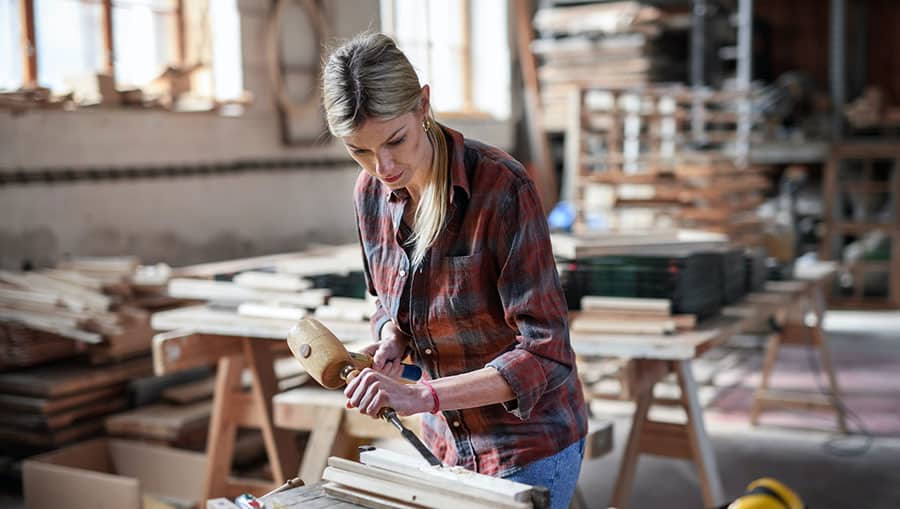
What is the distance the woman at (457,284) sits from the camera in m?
1.70

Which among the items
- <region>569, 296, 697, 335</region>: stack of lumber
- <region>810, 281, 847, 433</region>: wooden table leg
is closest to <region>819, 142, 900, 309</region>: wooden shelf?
<region>810, 281, 847, 433</region>: wooden table leg

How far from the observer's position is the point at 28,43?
5156 millimetres

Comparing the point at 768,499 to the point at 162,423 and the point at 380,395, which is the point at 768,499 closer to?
the point at 380,395

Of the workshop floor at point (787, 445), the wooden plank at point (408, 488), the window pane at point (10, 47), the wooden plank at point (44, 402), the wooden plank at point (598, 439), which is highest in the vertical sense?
the window pane at point (10, 47)

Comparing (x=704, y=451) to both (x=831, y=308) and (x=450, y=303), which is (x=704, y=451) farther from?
(x=831, y=308)

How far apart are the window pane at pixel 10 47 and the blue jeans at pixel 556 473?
412cm

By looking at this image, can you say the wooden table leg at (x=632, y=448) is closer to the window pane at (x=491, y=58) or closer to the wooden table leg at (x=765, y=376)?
the wooden table leg at (x=765, y=376)

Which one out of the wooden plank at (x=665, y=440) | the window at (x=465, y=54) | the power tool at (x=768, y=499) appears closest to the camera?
the power tool at (x=768, y=499)

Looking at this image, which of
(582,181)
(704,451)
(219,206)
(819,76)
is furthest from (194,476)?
(819,76)

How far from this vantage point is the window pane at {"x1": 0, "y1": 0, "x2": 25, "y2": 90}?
5.07m

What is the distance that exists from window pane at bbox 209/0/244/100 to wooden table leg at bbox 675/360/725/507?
12.8ft

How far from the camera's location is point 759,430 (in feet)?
17.0

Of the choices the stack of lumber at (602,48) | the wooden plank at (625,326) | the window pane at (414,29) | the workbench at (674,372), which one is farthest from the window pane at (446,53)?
the wooden plank at (625,326)

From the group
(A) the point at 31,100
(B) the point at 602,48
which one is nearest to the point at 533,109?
(B) the point at 602,48
